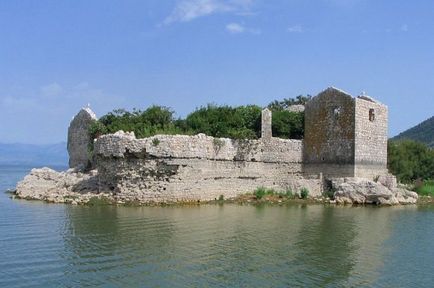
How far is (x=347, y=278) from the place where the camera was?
39.4ft

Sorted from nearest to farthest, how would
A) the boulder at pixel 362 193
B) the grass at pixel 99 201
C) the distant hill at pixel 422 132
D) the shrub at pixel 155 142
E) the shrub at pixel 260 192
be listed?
the grass at pixel 99 201, the shrub at pixel 155 142, the shrub at pixel 260 192, the boulder at pixel 362 193, the distant hill at pixel 422 132

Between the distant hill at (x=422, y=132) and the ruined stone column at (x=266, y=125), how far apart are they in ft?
194

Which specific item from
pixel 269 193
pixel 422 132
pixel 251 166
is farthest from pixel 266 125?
pixel 422 132

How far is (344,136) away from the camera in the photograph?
29.0m

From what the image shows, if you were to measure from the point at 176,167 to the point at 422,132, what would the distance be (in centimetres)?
7337

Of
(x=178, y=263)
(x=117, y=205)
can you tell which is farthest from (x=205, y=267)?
(x=117, y=205)

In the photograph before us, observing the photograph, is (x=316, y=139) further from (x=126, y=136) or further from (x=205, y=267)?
(x=205, y=267)

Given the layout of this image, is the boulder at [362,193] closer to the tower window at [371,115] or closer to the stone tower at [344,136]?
the stone tower at [344,136]

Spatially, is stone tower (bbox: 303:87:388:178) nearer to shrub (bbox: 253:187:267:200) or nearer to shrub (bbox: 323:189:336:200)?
shrub (bbox: 323:189:336:200)

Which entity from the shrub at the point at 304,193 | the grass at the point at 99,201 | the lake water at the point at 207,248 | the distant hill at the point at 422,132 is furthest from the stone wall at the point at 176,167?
the distant hill at the point at 422,132

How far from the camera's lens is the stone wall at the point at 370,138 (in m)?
28.8

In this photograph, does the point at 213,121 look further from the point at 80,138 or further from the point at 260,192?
the point at 80,138

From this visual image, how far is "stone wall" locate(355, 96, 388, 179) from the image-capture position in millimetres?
28781

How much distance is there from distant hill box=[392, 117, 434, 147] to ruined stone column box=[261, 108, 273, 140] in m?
59.0
